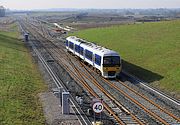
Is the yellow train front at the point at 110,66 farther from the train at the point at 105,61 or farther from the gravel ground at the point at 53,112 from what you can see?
the gravel ground at the point at 53,112

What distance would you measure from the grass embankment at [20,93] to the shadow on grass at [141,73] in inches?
399

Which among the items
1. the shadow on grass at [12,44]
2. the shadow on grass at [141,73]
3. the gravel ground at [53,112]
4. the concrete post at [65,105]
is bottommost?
the shadow on grass at [12,44]

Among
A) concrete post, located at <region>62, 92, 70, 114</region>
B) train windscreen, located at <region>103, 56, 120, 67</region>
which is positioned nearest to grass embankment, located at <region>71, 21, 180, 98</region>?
train windscreen, located at <region>103, 56, 120, 67</region>

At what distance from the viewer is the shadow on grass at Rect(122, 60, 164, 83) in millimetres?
36000

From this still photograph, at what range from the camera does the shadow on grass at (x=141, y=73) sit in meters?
36.0

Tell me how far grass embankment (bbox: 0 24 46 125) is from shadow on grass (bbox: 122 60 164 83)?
10124mm

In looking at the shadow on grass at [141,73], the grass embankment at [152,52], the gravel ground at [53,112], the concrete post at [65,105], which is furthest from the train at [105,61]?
the concrete post at [65,105]

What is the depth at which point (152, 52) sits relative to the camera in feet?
154

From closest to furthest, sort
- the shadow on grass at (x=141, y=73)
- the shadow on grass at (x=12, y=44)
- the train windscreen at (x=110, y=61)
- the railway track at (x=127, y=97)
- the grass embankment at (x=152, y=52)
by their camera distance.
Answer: the railway track at (x=127, y=97) → the grass embankment at (x=152, y=52) → the shadow on grass at (x=141, y=73) → the train windscreen at (x=110, y=61) → the shadow on grass at (x=12, y=44)

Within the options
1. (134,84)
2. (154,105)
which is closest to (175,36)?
(134,84)

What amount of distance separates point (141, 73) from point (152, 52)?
868 cm

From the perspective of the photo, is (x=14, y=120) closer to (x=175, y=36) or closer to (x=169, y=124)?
(x=169, y=124)

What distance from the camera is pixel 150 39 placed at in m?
56.8

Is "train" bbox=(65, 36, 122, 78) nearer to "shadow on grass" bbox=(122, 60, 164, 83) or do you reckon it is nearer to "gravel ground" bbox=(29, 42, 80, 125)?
"shadow on grass" bbox=(122, 60, 164, 83)
